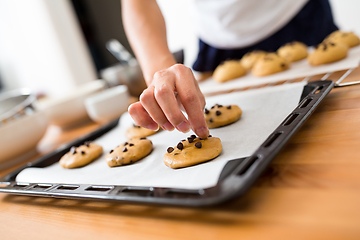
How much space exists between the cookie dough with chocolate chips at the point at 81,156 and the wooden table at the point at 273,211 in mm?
240

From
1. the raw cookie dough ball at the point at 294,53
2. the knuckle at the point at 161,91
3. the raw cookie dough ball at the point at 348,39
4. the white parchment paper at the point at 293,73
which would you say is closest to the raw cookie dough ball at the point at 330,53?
the white parchment paper at the point at 293,73

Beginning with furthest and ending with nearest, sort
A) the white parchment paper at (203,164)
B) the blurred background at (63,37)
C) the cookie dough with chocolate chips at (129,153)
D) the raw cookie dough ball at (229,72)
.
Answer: the blurred background at (63,37) < the raw cookie dough ball at (229,72) < the cookie dough with chocolate chips at (129,153) < the white parchment paper at (203,164)

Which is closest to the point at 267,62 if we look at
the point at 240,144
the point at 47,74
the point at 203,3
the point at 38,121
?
the point at 203,3

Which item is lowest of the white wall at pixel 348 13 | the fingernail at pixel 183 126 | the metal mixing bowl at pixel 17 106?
the white wall at pixel 348 13

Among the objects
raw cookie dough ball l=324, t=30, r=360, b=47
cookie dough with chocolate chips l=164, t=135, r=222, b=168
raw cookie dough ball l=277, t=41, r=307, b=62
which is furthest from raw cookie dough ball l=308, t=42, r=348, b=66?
cookie dough with chocolate chips l=164, t=135, r=222, b=168

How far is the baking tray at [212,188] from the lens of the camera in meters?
0.46

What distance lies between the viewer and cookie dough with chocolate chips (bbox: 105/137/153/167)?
88cm

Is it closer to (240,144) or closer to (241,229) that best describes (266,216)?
(241,229)

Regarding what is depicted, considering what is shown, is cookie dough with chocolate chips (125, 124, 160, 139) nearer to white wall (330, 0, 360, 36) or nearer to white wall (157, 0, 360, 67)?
white wall (330, 0, 360, 36)

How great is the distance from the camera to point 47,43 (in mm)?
4062

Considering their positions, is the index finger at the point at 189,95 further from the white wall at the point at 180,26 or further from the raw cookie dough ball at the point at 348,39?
the white wall at the point at 180,26

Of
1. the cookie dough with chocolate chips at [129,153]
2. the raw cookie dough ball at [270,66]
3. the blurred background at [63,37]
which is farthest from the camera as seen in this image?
the blurred background at [63,37]

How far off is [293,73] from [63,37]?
349 cm

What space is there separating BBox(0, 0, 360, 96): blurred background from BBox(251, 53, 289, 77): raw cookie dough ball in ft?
7.40
